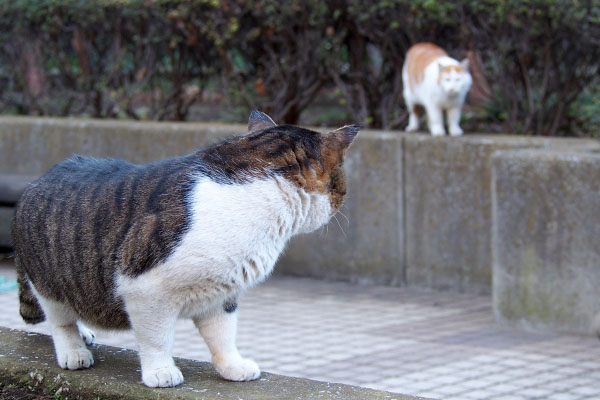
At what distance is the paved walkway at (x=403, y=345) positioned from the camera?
4.37 metres

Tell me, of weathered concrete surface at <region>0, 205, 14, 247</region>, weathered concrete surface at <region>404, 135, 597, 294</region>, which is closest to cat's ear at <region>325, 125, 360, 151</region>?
weathered concrete surface at <region>404, 135, 597, 294</region>

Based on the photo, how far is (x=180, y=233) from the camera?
2.75m

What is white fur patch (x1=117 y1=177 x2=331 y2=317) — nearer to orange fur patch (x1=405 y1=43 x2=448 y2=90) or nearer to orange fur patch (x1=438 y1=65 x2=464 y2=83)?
orange fur patch (x1=438 y1=65 x2=464 y2=83)

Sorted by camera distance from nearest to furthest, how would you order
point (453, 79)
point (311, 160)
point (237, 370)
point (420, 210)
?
point (311, 160), point (237, 370), point (453, 79), point (420, 210)

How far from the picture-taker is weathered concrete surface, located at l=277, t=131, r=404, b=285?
6496mm

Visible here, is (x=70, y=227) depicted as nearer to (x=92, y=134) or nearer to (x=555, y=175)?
(x=555, y=175)

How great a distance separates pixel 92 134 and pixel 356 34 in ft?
8.23

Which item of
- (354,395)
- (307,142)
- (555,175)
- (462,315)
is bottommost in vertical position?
(462,315)

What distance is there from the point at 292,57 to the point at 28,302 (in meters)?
4.47

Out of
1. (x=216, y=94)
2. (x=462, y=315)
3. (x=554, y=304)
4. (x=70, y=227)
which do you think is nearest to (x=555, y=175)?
(x=554, y=304)

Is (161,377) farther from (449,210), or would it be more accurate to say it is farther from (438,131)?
(438,131)

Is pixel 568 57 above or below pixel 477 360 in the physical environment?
above

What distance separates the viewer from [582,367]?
4.62 metres

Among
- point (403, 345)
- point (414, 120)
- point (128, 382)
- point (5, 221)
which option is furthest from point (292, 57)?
point (128, 382)
